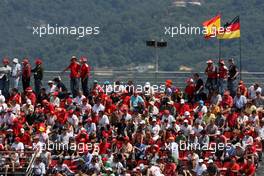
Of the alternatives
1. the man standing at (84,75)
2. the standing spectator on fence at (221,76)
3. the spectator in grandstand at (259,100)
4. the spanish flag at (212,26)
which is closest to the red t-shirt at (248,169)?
the spectator in grandstand at (259,100)

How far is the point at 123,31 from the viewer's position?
146375 mm

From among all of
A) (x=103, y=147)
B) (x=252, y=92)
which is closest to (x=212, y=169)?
(x=103, y=147)

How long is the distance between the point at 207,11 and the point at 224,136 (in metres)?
88.6

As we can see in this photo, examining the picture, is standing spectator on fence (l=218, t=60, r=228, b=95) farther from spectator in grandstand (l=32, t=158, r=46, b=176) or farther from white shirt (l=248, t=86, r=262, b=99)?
spectator in grandstand (l=32, t=158, r=46, b=176)

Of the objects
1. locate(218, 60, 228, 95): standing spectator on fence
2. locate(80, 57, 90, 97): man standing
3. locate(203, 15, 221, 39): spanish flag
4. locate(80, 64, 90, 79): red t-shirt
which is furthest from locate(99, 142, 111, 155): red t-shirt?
locate(203, 15, 221, 39): spanish flag

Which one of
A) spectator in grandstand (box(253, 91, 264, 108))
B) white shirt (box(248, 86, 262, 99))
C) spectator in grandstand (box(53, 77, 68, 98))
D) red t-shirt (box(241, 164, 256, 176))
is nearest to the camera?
red t-shirt (box(241, 164, 256, 176))

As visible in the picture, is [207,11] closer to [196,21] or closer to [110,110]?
[196,21]

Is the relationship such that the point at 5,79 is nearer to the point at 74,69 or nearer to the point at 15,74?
the point at 15,74

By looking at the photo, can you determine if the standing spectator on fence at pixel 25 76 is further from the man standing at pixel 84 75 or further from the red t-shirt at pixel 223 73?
the red t-shirt at pixel 223 73

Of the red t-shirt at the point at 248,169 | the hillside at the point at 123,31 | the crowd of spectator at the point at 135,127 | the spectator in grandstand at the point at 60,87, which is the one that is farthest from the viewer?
the hillside at the point at 123,31

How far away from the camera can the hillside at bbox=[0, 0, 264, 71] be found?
13400 cm

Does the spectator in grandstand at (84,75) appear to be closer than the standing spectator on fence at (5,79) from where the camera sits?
Yes

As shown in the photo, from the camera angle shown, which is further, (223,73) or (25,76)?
(25,76)

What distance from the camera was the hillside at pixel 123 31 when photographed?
134000mm
